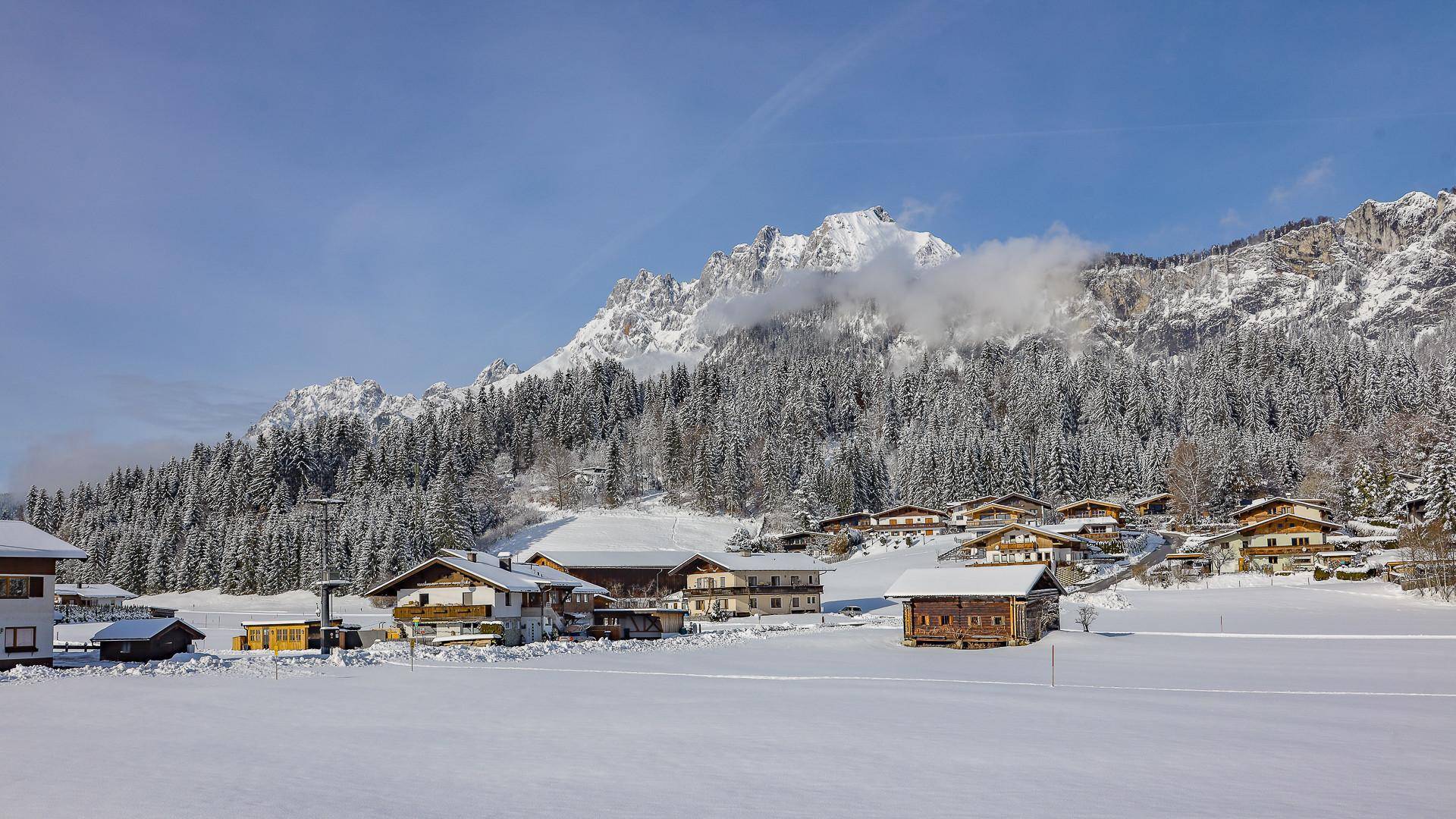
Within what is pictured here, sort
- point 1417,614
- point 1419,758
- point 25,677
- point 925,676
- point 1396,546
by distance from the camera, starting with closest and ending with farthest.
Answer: point 1419,758 < point 25,677 < point 925,676 < point 1417,614 < point 1396,546

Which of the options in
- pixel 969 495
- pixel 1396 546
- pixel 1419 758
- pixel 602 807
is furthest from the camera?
pixel 969 495

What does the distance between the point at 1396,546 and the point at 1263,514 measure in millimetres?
15021

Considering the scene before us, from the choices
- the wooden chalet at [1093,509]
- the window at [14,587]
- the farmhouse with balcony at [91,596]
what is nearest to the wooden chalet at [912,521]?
the wooden chalet at [1093,509]

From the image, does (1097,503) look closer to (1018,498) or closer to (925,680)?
(1018,498)

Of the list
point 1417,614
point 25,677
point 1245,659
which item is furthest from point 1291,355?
point 25,677

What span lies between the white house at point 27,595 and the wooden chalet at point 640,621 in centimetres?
2992

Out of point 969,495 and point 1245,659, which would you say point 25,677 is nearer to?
point 1245,659

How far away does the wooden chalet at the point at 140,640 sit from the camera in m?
46.9

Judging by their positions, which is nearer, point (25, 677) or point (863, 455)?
Result: point (25, 677)

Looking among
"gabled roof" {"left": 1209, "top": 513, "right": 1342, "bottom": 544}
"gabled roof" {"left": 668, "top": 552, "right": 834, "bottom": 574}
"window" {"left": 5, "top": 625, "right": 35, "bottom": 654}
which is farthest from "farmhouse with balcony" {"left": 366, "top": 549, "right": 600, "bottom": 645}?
"gabled roof" {"left": 1209, "top": 513, "right": 1342, "bottom": 544}

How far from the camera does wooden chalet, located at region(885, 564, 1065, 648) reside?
2021 inches

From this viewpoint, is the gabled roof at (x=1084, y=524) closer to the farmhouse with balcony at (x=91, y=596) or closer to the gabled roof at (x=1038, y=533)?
the gabled roof at (x=1038, y=533)

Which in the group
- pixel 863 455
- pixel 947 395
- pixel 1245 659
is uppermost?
pixel 947 395

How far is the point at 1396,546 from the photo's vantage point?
85750 millimetres
